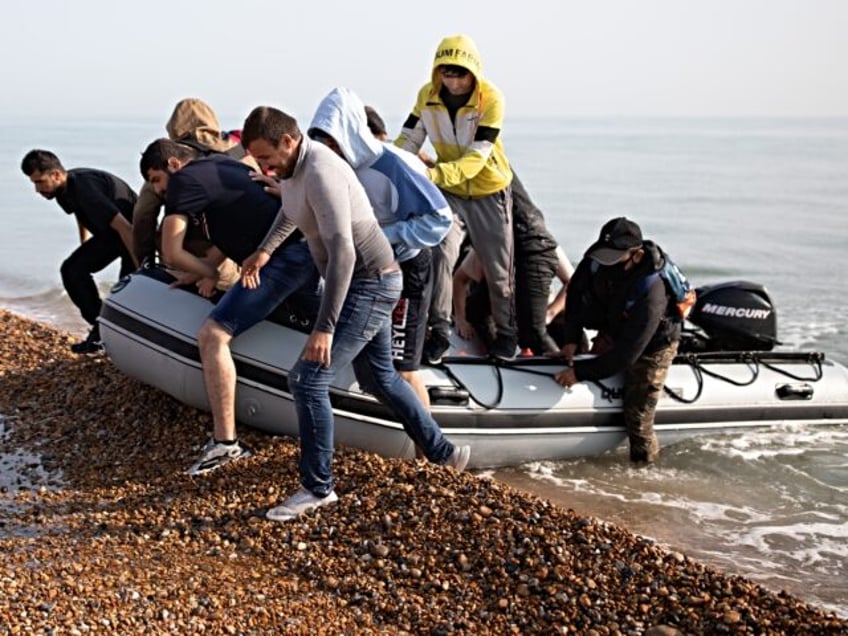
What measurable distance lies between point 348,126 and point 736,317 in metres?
3.21

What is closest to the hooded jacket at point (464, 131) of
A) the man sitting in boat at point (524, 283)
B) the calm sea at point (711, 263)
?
the man sitting in boat at point (524, 283)

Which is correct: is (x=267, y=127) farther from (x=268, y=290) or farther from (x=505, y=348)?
(x=505, y=348)

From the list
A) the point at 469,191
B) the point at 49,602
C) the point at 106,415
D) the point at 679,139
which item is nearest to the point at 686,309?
the point at 469,191

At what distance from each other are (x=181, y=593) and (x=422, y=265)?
6.18 ft

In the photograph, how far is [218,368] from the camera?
5199 mm

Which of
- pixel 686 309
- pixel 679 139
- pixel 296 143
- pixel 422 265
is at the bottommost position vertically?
pixel 679 139

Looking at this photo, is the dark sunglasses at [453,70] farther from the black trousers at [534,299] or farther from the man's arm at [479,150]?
the black trousers at [534,299]

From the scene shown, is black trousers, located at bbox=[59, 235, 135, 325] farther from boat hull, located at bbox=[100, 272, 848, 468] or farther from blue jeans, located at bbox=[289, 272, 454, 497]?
blue jeans, located at bbox=[289, 272, 454, 497]

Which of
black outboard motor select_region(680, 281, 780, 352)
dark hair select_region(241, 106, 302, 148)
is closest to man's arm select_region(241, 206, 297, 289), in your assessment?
dark hair select_region(241, 106, 302, 148)

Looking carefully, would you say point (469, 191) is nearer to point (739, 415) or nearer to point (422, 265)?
point (422, 265)

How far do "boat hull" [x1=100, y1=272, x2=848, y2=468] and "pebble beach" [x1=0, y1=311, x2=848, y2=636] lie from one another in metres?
0.25

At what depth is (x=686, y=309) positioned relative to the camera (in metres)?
6.19

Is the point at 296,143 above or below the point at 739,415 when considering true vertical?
above

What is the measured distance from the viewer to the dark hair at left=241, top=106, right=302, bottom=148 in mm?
4223
